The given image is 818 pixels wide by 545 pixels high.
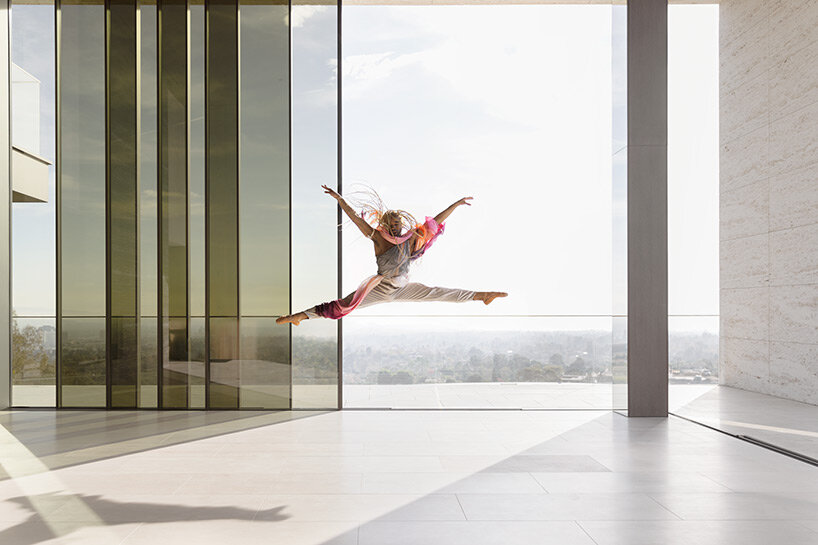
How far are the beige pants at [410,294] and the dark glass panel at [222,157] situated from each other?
215cm

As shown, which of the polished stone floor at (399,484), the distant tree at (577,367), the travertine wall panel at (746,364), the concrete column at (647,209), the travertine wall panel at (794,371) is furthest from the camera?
the travertine wall panel at (746,364)

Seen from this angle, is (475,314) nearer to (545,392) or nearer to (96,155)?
(545,392)

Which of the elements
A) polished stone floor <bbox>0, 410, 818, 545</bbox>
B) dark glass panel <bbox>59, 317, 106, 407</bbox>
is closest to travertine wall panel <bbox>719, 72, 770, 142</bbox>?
polished stone floor <bbox>0, 410, 818, 545</bbox>

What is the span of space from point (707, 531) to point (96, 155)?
7.07 metres

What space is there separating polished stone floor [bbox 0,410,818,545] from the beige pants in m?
1.23

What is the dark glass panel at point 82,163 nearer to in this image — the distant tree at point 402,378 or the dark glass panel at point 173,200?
the dark glass panel at point 173,200

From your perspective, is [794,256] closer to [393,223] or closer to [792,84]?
[792,84]

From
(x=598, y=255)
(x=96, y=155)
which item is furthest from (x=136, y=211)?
(x=598, y=255)

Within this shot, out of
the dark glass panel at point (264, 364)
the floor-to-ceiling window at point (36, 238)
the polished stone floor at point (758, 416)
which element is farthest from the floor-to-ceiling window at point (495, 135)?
the floor-to-ceiling window at point (36, 238)

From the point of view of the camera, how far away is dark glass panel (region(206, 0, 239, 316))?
24.0ft

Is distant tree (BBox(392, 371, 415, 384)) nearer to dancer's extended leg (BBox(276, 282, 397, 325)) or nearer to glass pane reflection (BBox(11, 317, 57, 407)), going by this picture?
dancer's extended leg (BBox(276, 282, 397, 325))

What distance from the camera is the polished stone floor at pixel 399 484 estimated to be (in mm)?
3314

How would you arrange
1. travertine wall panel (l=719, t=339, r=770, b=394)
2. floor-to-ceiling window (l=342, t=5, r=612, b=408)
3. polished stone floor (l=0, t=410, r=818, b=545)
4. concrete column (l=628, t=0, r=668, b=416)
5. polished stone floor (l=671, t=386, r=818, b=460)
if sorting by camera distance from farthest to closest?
1. floor-to-ceiling window (l=342, t=5, r=612, b=408)
2. travertine wall panel (l=719, t=339, r=770, b=394)
3. concrete column (l=628, t=0, r=668, b=416)
4. polished stone floor (l=671, t=386, r=818, b=460)
5. polished stone floor (l=0, t=410, r=818, b=545)

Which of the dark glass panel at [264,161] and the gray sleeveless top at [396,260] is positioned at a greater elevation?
the dark glass panel at [264,161]
